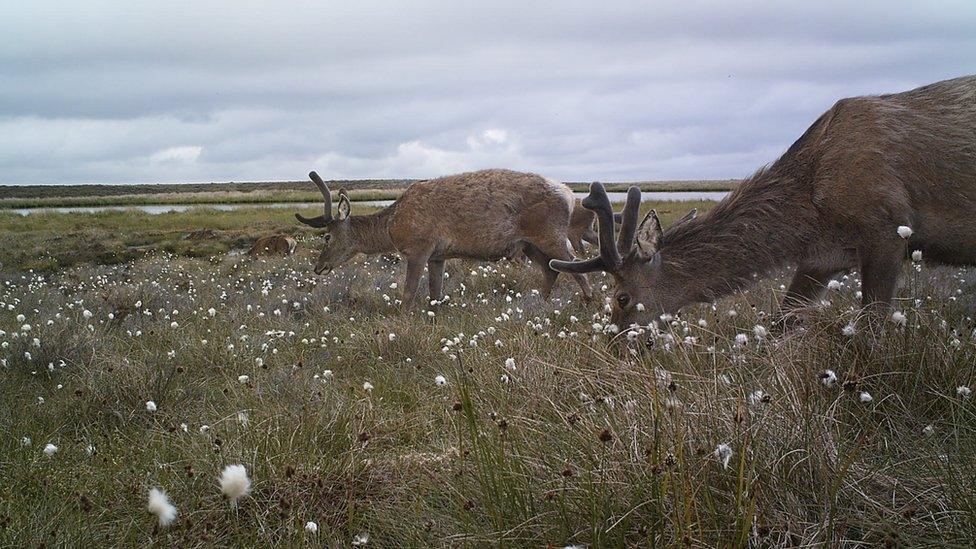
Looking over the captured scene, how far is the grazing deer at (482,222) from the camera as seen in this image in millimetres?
11633

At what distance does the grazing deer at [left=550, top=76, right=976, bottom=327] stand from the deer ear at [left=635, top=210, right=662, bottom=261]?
0.01 meters

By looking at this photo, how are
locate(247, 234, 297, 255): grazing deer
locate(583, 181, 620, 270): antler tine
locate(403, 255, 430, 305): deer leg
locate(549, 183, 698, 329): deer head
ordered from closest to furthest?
1. locate(583, 181, 620, 270): antler tine
2. locate(549, 183, 698, 329): deer head
3. locate(403, 255, 430, 305): deer leg
4. locate(247, 234, 297, 255): grazing deer

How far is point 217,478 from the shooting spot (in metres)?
3.60

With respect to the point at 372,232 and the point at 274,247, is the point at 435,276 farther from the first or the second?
the point at 274,247

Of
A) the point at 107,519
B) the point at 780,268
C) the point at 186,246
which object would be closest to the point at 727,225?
the point at 780,268

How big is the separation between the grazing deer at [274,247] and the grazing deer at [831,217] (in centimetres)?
1633

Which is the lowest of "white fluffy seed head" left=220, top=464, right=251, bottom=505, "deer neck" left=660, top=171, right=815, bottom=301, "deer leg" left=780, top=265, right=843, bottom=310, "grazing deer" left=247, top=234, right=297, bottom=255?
"grazing deer" left=247, top=234, right=297, bottom=255

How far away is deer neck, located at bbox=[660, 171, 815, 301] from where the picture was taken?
6500 mm

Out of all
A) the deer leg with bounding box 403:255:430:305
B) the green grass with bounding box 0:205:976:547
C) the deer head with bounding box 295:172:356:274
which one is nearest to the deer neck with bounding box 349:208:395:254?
the deer head with bounding box 295:172:356:274

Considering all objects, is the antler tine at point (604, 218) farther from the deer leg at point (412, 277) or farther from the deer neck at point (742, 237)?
the deer leg at point (412, 277)

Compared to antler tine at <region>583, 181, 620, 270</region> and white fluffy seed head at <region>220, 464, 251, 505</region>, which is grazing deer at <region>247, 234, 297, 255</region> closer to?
antler tine at <region>583, 181, 620, 270</region>

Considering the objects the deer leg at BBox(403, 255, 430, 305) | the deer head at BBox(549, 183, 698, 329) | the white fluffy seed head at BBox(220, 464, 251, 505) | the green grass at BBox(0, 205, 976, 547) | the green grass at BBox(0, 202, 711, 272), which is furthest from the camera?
the green grass at BBox(0, 202, 711, 272)

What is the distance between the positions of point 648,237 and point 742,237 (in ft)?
2.74

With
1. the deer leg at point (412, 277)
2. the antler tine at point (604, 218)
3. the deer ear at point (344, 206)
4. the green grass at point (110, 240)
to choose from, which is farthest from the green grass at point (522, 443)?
the green grass at point (110, 240)
